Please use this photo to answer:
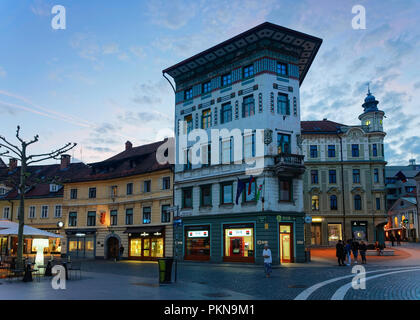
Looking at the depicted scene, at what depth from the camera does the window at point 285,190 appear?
31.0 m

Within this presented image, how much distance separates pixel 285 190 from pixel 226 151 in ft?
19.6

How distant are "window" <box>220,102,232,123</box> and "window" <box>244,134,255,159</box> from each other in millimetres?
2750

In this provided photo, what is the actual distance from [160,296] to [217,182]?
2069 centimetres

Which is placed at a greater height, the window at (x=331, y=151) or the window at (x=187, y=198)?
the window at (x=331, y=151)

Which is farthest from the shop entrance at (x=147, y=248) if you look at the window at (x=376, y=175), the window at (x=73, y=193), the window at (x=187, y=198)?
the window at (x=376, y=175)

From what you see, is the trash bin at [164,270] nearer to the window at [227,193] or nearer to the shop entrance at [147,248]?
the window at [227,193]

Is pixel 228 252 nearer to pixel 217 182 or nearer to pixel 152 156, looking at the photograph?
pixel 217 182

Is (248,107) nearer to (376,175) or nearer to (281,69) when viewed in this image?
(281,69)

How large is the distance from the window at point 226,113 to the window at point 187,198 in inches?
276

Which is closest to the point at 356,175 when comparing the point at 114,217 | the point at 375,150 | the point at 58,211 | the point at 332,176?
the point at 332,176

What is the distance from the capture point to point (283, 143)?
31.7 metres

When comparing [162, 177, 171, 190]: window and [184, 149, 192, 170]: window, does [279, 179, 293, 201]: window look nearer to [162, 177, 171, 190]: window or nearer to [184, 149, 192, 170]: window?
[184, 149, 192, 170]: window
